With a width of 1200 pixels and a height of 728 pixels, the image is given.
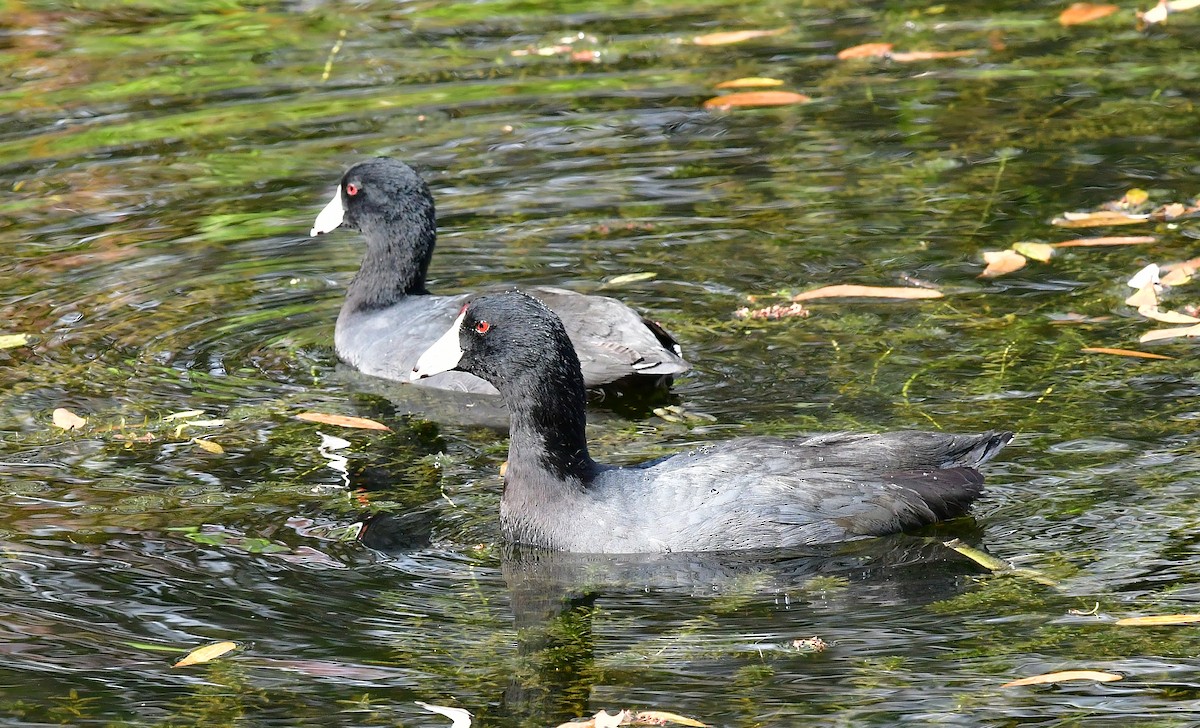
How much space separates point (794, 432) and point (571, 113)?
Answer: 4.50 meters

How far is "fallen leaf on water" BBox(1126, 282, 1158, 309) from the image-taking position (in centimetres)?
702

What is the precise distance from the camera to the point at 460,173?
938 cm

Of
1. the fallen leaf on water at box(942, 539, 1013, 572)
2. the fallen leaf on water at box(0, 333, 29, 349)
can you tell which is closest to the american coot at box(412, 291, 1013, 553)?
the fallen leaf on water at box(942, 539, 1013, 572)

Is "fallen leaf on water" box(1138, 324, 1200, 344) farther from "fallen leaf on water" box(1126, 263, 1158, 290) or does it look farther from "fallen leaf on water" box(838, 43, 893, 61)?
"fallen leaf on water" box(838, 43, 893, 61)

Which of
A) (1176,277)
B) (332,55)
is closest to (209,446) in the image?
(1176,277)

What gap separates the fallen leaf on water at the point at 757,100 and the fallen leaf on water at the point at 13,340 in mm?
4471

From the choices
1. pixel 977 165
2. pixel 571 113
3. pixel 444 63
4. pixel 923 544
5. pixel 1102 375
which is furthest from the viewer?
pixel 444 63

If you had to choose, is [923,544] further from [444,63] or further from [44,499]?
[444,63]

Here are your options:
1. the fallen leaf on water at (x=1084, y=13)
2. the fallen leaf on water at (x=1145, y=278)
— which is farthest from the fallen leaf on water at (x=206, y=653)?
the fallen leaf on water at (x=1084, y=13)

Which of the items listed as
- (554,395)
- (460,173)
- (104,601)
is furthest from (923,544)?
(460,173)

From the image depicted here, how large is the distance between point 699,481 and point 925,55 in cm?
622

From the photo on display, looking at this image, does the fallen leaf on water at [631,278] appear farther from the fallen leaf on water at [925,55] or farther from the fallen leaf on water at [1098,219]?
the fallen leaf on water at [925,55]

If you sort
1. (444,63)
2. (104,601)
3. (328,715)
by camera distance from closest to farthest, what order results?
1. (328,715)
2. (104,601)
3. (444,63)

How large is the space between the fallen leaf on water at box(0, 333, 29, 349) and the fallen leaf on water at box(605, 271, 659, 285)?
8.50 feet
